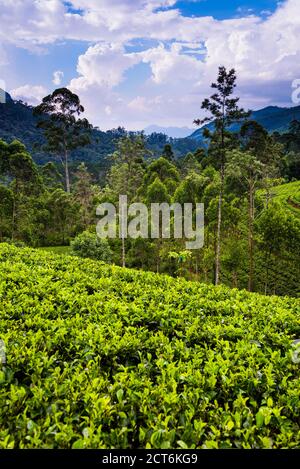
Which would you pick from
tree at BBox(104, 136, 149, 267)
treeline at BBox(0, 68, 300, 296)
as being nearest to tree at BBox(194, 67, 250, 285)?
treeline at BBox(0, 68, 300, 296)

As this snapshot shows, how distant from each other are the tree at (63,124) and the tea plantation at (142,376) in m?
39.2

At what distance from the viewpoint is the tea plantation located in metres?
2.76

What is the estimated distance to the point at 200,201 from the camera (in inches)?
1314

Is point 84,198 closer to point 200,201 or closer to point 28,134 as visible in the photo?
point 200,201

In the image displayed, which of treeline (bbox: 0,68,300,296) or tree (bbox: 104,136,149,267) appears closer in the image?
treeline (bbox: 0,68,300,296)

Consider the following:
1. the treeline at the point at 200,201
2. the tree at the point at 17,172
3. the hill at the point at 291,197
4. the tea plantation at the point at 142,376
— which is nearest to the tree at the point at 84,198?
the treeline at the point at 200,201

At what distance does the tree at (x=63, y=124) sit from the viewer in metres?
40.7

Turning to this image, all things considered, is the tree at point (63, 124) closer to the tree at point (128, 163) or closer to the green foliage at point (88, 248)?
the tree at point (128, 163)

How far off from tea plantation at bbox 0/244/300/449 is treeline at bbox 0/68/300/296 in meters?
14.8

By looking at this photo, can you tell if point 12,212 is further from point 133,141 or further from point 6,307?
point 6,307

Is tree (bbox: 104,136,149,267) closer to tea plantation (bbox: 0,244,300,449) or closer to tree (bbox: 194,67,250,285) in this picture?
tree (bbox: 194,67,250,285)

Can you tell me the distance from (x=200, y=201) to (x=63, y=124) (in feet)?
67.3

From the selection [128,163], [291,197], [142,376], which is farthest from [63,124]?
[142,376]
